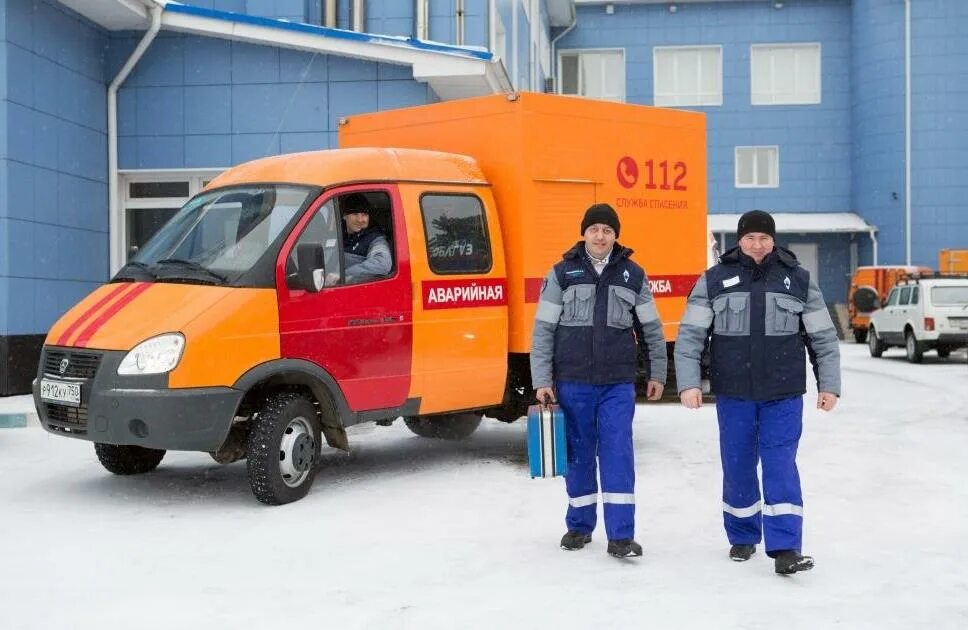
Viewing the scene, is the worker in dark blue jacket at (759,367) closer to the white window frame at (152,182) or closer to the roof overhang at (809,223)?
the white window frame at (152,182)

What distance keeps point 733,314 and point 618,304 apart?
68cm

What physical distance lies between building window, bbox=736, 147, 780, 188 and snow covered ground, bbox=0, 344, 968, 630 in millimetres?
28283

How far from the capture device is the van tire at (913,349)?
71.9 ft

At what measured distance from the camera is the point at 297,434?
7793mm

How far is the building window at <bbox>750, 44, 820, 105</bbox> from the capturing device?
123 feet

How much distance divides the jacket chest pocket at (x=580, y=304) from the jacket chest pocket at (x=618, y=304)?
99 mm

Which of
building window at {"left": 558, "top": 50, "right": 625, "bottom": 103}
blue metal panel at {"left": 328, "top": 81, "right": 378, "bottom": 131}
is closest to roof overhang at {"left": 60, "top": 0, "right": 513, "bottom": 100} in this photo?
blue metal panel at {"left": 328, "top": 81, "right": 378, "bottom": 131}

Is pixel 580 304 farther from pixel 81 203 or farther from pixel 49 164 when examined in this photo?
pixel 81 203

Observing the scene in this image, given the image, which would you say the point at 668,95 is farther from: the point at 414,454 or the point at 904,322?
the point at 414,454

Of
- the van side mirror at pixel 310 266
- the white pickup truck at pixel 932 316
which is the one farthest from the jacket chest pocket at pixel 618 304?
the white pickup truck at pixel 932 316

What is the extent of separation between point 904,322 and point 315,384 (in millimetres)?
17581

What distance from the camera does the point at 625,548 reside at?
606 centimetres

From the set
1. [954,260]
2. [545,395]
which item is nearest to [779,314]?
[545,395]

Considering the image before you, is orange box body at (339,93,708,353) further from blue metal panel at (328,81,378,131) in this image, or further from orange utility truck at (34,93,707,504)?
blue metal panel at (328,81,378,131)
